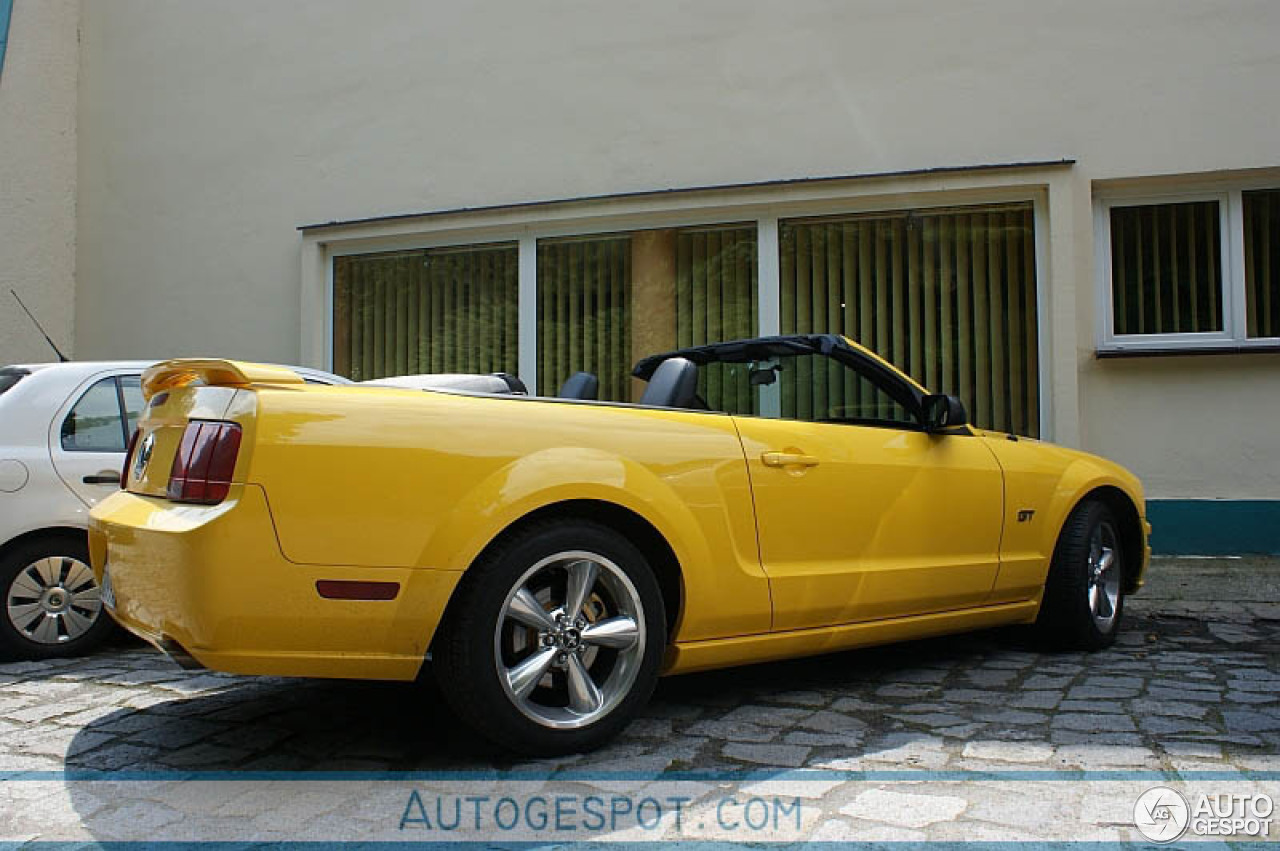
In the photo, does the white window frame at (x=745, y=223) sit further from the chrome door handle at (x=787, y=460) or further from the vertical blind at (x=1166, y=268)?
the chrome door handle at (x=787, y=460)

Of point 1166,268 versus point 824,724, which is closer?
point 824,724

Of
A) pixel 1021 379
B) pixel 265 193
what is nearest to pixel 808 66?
pixel 1021 379

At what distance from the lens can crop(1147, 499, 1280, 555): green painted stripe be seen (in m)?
7.41

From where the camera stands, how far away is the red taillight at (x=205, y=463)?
3.07 meters

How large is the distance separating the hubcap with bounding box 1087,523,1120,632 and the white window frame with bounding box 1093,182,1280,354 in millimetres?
2576

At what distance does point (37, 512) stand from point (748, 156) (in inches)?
213

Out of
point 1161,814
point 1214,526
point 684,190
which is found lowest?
point 1161,814

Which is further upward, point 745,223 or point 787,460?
point 745,223

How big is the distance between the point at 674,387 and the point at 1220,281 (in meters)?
5.37

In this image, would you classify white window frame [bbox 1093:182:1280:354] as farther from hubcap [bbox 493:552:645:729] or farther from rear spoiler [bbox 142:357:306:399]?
rear spoiler [bbox 142:357:306:399]

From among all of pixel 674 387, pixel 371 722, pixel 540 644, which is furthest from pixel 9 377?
pixel 540 644

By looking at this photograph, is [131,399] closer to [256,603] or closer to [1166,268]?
[256,603]

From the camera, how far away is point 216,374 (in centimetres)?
330

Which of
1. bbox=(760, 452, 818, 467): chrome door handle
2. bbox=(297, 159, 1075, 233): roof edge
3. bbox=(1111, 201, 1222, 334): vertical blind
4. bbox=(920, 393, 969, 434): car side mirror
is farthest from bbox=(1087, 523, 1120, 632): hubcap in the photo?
bbox=(297, 159, 1075, 233): roof edge
